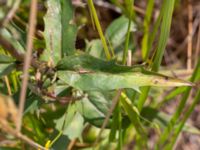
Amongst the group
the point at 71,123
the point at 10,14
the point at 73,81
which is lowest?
the point at 71,123

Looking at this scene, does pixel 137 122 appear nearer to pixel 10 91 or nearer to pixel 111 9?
pixel 10 91

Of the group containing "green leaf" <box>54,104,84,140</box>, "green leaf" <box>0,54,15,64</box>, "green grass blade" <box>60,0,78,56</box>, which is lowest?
"green leaf" <box>54,104,84,140</box>

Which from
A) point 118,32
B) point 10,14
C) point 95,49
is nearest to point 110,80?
point 10,14

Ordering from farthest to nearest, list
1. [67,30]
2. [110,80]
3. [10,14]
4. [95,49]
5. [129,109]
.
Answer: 1. [95,49]
2. [129,109]
3. [67,30]
4. [110,80]
5. [10,14]

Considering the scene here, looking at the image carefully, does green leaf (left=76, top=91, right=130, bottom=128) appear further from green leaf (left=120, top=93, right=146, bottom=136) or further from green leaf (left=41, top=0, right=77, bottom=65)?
green leaf (left=41, top=0, right=77, bottom=65)

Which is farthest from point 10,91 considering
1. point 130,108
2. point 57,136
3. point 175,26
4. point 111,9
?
point 175,26

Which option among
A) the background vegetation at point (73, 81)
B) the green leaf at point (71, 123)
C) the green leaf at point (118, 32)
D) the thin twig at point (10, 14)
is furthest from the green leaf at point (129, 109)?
the thin twig at point (10, 14)

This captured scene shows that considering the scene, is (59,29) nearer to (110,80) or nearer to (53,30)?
(53,30)

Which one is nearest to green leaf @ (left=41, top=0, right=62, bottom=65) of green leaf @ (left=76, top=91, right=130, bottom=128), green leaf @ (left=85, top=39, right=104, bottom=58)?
green leaf @ (left=76, top=91, right=130, bottom=128)

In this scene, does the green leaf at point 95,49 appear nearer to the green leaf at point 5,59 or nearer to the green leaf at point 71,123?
the green leaf at point 71,123
